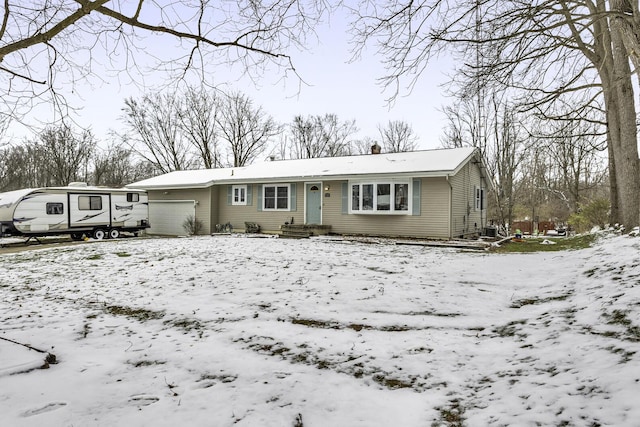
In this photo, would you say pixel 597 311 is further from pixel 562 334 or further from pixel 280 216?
pixel 280 216

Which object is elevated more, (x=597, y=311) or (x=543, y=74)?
(x=543, y=74)

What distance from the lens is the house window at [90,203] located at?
16.1 m

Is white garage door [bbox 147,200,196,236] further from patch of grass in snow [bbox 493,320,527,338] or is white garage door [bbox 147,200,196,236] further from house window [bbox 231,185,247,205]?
patch of grass in snow [bbox 493,320,527,338]

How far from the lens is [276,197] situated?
1700 cm

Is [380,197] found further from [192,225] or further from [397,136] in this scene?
[397,136]

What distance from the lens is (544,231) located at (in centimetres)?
2528

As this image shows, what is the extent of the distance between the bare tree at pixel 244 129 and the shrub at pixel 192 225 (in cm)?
1640

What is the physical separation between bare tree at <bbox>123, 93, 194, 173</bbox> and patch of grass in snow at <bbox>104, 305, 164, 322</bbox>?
92.8 feet

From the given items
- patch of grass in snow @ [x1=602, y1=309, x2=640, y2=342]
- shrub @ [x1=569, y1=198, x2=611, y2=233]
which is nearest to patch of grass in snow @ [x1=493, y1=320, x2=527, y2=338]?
patch of grass in snow @ [x1=602, y1=309, x2=640, y2=342]

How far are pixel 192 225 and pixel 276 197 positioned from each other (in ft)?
15.9

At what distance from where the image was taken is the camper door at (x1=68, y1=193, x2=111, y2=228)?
15.8 metres

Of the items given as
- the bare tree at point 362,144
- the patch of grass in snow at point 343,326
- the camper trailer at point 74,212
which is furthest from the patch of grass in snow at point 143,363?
the bare tree at point 362,144

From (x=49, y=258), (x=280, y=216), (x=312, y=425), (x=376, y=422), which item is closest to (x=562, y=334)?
(x=376, y=422)

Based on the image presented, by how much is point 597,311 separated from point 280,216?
14048mm
